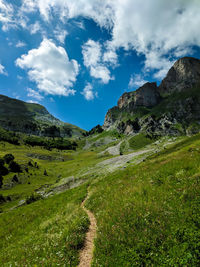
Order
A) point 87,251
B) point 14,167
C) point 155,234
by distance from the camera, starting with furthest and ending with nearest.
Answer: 1. point 14,167
2. point 87,251
3. point 155,234

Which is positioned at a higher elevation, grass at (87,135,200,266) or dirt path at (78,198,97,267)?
grass at (87,135,200,266)

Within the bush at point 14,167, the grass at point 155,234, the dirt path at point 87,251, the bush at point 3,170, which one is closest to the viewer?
the grass at point 155,234

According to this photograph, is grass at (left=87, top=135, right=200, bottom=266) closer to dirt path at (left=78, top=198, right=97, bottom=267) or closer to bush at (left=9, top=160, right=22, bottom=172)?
dirt path at (left=78, top=198, right=97, bottom=267)

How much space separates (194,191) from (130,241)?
442 cm

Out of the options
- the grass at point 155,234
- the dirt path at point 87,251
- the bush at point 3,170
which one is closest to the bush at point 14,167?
the bush at point 3,170

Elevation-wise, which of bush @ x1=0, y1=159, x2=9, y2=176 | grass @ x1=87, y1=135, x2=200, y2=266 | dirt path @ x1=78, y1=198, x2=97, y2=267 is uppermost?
bush @ x1=0, y1=159, x2=9, y2=176

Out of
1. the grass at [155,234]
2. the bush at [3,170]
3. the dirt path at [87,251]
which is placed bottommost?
A: the dirt path at [87,251]

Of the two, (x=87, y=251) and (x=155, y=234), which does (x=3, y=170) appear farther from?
(x=155, y=234)

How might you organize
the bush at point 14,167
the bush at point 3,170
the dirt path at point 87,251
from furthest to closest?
the bush at point 14,167 < the bush at point 3,170 < the dirt path at point 87,251

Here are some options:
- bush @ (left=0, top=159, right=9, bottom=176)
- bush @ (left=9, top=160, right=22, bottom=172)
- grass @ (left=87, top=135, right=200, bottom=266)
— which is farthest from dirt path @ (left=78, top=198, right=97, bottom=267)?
bush @ (left=9, top=160, right=22, bottom=172)

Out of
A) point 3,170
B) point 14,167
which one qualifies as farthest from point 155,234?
point 14,167

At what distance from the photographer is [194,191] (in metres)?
6.96

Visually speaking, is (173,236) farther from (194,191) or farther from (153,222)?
(194,191)

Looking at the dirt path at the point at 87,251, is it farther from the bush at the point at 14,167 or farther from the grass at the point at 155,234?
the bush at the point at 14,167
